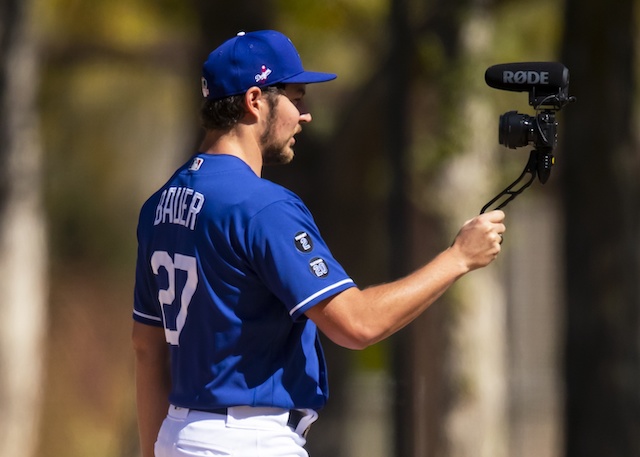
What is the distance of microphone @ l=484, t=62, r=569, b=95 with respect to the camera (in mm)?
3512

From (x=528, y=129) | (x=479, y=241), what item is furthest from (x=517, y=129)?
(x=479, y=241)

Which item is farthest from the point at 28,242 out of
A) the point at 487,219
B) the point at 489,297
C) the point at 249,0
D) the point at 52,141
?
the point at 487,219

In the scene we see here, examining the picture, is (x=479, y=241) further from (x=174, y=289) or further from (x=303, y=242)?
(x=174, y=289)

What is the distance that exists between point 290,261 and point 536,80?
0.98m

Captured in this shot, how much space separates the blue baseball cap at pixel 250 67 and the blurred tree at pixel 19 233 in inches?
307

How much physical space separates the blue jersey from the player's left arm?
26cm

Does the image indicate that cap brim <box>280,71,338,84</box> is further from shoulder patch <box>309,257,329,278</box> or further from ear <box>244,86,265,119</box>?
shoulder patch <box>309,257,329,278</box>

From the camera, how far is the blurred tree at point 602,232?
9344 mm

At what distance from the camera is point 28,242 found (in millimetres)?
11758

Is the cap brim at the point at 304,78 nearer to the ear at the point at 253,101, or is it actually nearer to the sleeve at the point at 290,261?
the ear at the point at 253,101

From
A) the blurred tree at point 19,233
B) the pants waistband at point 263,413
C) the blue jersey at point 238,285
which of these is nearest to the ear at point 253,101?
the blue jersey at point 238,285

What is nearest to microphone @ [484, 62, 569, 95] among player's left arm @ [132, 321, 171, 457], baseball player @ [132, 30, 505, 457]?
A: baseball player @ [132, 30, 505, 457]

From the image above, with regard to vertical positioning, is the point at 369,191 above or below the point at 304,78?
below

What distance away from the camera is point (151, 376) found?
3711mm
